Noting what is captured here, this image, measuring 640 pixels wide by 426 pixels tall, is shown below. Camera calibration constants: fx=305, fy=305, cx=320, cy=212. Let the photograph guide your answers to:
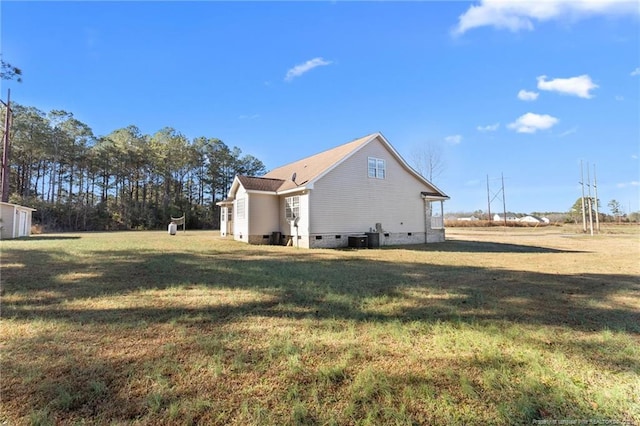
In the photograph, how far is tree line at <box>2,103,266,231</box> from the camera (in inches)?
1401

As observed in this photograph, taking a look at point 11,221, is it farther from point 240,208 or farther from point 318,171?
point 318,171

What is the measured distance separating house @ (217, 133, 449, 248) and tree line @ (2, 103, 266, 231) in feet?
93.6

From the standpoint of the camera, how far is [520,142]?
101 feet

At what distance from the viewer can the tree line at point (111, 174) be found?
35594 mm

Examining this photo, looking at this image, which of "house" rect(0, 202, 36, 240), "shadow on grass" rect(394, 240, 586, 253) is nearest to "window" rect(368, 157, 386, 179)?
"shadow on grass" rect(394, 240, 586, 253)

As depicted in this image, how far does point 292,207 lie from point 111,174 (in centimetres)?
3733

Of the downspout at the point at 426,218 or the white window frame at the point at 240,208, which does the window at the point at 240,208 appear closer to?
the white window frame at the point at 240,208

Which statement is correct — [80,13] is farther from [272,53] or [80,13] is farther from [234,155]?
[234,155]

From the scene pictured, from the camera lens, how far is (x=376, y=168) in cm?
1745

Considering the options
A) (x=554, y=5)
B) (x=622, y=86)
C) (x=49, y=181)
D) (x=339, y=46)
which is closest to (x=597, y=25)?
(x=554, y=5)

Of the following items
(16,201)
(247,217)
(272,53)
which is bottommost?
(247,217)

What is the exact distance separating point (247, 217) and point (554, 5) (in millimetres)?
15448

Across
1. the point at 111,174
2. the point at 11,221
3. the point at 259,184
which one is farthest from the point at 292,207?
the point at 111,174

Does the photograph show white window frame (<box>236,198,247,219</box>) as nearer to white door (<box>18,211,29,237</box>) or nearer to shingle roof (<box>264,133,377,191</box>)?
shingle roof (<box>264,133,377,191</box>)
